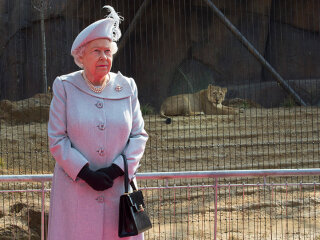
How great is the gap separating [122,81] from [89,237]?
2.79ft

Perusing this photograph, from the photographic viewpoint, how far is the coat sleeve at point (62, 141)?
2.69m

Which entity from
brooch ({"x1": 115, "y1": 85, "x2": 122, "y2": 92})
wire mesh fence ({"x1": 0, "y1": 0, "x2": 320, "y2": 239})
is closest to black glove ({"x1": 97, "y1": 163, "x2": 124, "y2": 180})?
brooch ({"x1": 115, "y1": 85, "x2": 122, "y2": 92})

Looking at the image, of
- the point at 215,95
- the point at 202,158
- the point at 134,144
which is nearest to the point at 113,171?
the point at 134,144

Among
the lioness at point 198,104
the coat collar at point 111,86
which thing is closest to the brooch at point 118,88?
the coat collar at point 111,86

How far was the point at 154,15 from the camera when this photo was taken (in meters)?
14.1

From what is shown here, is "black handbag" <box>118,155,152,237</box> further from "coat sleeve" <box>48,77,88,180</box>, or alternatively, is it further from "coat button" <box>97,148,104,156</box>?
"coat sleeve" <box>48,77,88,180</box>

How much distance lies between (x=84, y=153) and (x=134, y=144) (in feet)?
0.87

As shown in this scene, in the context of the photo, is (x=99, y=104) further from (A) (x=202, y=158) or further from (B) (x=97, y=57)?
(A) (x=202, y=158)

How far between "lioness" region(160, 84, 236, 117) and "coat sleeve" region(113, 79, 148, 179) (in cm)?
839

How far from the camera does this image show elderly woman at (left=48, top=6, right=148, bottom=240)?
2.74 metres

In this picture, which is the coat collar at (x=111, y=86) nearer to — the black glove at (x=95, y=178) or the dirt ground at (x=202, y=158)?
the black glove at (x=95, y=178)

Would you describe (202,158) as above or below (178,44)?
below

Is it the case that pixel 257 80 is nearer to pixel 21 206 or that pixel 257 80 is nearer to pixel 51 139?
pixel 21 206

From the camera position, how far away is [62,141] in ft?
9.00
